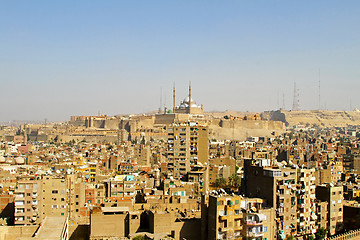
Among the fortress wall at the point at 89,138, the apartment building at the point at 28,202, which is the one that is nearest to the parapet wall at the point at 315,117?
the fortress wall at the point at 89,138

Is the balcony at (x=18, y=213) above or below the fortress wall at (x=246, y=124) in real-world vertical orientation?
below

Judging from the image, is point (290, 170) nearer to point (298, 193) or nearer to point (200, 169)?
point (298, 193)

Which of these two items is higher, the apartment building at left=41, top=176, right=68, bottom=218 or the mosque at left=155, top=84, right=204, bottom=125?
the mosque at left=155, top=84, right=204, bottom=125

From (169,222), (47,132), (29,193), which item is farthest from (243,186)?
(47,132)

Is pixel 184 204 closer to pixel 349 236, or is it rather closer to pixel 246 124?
pixel 349 236

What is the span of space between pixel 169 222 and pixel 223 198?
7.23 feet

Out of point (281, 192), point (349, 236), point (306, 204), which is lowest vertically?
point (349, 236)

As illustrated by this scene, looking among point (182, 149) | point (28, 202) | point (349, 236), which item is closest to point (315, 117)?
point (182, 149)

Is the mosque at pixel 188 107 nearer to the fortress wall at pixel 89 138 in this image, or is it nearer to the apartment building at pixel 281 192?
the fortress wall at pixel 89 138

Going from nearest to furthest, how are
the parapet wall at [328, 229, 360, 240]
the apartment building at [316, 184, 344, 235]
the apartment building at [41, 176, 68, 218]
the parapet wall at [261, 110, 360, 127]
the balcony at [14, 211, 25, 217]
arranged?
the parapet wall at [328, 229, 360, 240] < the balcony at [14, 211, 25, 217] < the apartment building at [316, 184, 344, 235] < the apartment building at [41, 176, 68, 218] < the parapet wall at [261, 110, 360, 127]

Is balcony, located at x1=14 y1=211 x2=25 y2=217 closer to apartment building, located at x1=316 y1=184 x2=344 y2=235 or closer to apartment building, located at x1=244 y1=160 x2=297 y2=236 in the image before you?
apartment building, located at x1=244 y1=160 x2=297 y2=236

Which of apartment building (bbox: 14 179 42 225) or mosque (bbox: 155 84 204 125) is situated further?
mosque (bbox: 155 84 204 125)

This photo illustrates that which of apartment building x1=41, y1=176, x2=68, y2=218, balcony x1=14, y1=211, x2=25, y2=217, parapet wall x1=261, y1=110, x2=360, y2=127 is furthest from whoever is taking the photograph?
parapet wall x1=261, y1=110, x2=360, y2=127

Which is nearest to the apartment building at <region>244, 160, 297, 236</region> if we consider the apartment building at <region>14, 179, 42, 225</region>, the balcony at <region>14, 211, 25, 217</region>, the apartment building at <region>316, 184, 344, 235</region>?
the apartment building at <region>316, 184, 344, 235</region>
